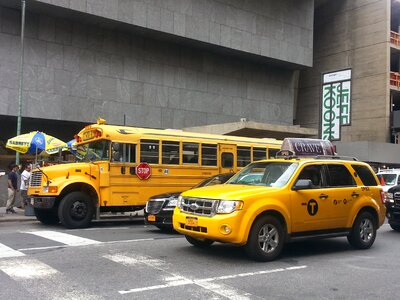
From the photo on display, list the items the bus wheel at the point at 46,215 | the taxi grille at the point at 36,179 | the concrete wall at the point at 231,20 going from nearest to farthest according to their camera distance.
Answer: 1. the taxi grille at the point at 36,179
2. the bus wheel at the point at 46,215
3. the concrete wall at the point at 231,20

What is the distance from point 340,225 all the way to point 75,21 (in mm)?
23781

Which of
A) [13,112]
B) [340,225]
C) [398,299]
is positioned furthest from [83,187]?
[13,112]

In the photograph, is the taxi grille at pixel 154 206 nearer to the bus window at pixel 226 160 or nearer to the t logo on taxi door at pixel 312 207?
the t logo on taxi door at pixel 312 207

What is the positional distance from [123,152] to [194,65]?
2097cm

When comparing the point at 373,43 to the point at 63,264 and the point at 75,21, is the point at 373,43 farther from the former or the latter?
the point at 63,264

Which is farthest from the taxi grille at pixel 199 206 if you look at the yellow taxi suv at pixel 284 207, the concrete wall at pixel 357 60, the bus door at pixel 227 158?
the concrete wall at pixel 357 60

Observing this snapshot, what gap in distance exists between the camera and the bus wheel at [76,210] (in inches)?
515

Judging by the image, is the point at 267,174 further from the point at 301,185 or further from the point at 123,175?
the point at 123,175

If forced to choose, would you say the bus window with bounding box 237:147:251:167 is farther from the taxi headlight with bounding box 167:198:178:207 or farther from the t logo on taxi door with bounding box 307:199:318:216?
the t logo on taxi door with bounding box 307:199:318:216

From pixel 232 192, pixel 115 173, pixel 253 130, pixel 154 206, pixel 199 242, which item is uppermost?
pixel 253 130

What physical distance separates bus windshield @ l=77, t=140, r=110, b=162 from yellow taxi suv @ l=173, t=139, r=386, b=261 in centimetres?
545

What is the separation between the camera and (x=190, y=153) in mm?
15234

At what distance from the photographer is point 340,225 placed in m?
9.30

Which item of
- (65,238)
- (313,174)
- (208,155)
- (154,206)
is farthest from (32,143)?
(313,174)
